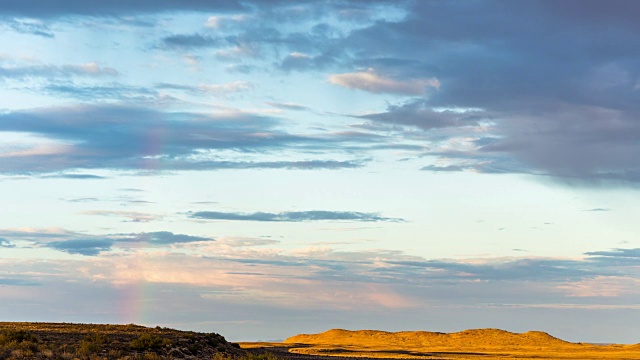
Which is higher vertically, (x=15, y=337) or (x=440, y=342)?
(x=440, y=342)

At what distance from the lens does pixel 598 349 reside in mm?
140125

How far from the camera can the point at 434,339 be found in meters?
170

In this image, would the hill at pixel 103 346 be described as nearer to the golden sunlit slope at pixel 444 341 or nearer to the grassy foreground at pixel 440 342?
the grassy foreground at pixel 440 342

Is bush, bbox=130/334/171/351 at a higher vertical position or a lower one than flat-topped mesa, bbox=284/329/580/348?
lower

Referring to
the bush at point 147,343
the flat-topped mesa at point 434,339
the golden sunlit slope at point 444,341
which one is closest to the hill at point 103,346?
the bush at point 147,343

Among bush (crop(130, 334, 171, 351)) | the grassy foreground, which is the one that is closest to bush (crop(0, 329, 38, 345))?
bush (crop(130, 334, 171, 351))

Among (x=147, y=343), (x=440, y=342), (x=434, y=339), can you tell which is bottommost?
(x=147, y=343)

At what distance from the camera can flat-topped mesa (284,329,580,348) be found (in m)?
158

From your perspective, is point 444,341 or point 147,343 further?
point 444,341

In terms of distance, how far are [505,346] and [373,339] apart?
122ft

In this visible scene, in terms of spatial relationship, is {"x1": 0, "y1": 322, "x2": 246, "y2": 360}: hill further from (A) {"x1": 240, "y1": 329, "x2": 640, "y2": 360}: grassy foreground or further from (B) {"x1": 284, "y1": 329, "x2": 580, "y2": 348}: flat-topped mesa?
(B) {"x1": 284, "y1": 329, "x2": 580, "y2": 348}: flat-topped mesa

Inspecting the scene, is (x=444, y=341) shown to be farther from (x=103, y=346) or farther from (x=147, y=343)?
(x=103, y=346)

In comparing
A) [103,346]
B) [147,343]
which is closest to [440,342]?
[147,343]

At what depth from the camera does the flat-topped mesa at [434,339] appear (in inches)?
6206
